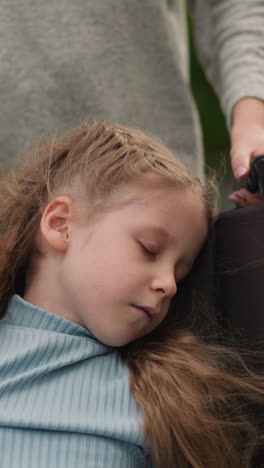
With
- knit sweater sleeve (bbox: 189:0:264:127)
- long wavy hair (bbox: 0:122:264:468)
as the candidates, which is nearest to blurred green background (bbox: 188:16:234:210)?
knit sweater sleeve (bbox: 189:0:264:127)

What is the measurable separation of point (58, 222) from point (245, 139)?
325 mm

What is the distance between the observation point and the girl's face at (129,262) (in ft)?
2.90

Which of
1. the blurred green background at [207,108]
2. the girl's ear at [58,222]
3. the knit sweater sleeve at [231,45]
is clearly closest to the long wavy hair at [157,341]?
the girl's ear at [58,222]

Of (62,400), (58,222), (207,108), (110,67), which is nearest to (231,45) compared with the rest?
(110,67)

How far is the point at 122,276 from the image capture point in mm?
878

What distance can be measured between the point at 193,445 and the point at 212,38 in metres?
0.81

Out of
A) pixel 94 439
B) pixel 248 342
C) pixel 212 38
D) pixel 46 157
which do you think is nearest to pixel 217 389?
pixel 248 342

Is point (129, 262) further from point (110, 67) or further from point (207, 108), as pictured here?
point (207, 108)

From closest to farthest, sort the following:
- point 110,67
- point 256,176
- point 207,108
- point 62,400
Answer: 1. point 62,400
2. point 256,176
3. point 110,67
4. point 207,108

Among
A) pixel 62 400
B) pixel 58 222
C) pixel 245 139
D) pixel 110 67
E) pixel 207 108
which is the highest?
pixel 207 108

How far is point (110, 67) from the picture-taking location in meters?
1.18

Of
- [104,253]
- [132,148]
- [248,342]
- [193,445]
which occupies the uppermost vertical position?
[132,148]

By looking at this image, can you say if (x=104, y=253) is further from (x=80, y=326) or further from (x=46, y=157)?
(x=46, y=157)

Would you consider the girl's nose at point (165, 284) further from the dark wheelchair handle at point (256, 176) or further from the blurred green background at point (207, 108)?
the blurred green background at point (207, 108)
